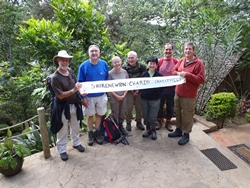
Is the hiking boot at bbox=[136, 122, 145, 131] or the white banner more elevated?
the white banner

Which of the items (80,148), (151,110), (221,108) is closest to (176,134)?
(151,110)

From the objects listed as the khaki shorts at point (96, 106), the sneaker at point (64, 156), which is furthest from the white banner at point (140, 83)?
the sneaker at point (64, 156)

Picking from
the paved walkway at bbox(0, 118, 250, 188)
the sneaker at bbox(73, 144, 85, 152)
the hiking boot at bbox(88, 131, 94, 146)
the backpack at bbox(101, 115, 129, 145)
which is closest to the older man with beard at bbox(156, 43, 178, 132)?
the paved walkway at bbox(0, 118, 250, 188)

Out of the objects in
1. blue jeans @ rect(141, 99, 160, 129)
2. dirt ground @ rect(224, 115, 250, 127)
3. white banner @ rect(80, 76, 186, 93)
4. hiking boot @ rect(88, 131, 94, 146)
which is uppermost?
white banner @ rect(80, 76, 186, 93)

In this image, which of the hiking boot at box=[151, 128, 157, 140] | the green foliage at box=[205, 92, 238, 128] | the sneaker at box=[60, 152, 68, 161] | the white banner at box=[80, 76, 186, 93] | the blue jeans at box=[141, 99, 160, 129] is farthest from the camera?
the green foliage at box=[205, 92, 238, 128]

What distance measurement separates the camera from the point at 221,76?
5449 millimetres

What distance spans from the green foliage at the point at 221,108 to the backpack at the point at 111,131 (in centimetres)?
249

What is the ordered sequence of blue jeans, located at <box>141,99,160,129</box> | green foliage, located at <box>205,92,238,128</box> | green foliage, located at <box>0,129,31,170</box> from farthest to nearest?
green foliage, located at <box>205,92,238,128</box> → blue jeans, located at <box>141,99,160,129</box> → green foliage, located at <box>0,129,31,170</box>

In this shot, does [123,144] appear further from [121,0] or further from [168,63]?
[121,0]

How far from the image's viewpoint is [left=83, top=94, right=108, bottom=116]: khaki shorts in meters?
3.24

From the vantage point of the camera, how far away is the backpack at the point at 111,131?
11.6 ft

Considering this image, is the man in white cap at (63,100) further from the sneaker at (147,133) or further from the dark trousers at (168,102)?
the dark trousers at (168,102)

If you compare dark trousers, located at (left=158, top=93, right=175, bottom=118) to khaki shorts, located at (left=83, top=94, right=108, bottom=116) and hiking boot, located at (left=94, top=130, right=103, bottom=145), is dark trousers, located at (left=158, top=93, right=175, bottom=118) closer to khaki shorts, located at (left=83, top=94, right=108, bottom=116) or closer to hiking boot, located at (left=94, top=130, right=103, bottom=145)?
khaki shorts, located at (left=83, top=94, right=108, bottom=116)

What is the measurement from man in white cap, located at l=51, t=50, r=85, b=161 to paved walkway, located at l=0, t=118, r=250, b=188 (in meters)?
0.36
